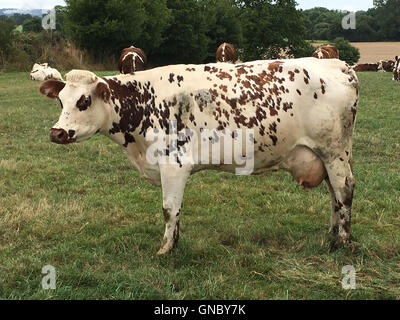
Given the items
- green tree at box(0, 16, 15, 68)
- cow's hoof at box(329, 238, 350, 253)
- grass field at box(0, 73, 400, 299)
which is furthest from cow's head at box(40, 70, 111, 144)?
green tree at box(0, 16, 15, 68)

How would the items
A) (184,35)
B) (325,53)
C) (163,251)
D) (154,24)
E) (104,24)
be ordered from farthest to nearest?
(184,35)
(154,24)
(104,24)
(325,53)
(163,251)

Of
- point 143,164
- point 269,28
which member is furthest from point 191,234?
point 269,28

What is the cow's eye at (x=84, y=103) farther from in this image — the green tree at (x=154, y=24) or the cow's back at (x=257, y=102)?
the green tree at (x=154, y=24)

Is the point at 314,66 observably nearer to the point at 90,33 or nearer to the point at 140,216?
the point at 140,216

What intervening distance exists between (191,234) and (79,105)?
6.41 ft

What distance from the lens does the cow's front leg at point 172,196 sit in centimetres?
445

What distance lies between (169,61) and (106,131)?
44.1 meters

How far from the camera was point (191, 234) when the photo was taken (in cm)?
523

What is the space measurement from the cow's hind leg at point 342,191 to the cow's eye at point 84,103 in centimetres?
247

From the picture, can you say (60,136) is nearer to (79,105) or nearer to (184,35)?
(79,105)

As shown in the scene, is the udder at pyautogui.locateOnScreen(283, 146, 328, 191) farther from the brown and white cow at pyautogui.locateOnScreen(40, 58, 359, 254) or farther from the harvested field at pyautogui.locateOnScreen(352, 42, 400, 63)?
the harvested field at pyautogui.locateOnScreen(352, 42, 400, 63)

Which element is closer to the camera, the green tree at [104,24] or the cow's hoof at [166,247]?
the cow's hoof at [166,247]

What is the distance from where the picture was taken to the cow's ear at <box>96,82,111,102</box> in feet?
14.1

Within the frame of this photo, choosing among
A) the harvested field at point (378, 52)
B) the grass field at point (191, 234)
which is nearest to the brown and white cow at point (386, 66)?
the harvested field at point (378, 52)
